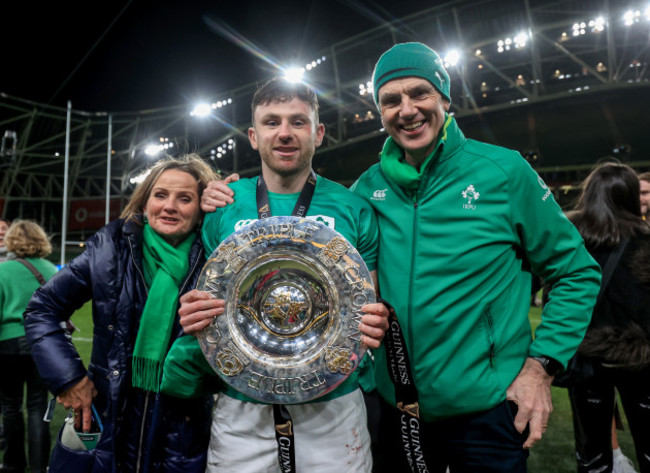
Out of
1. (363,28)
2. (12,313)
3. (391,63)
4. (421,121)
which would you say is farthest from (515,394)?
(363,28)

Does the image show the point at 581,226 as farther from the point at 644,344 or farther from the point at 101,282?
the point at 101,282

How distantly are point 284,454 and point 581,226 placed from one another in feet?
7.20

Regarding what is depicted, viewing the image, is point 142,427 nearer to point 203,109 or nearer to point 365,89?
point 365,89

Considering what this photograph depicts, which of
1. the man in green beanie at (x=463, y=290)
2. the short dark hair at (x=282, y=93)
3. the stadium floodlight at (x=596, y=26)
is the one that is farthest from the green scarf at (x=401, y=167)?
the stadium floodlight at (x=596, y=26)

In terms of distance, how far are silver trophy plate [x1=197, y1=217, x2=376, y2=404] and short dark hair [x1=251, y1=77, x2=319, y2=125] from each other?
64cm

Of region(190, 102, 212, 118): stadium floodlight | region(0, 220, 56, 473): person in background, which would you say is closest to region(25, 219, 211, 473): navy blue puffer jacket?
region(0, 220, 56, 473): person in background

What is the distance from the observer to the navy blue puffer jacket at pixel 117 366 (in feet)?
5.56

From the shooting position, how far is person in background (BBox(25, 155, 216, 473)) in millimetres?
1702

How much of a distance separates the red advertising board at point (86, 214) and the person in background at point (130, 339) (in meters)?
28.9

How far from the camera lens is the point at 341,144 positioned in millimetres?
18641

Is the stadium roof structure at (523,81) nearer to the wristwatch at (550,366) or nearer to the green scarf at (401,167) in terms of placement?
the green scarf at (401,167)

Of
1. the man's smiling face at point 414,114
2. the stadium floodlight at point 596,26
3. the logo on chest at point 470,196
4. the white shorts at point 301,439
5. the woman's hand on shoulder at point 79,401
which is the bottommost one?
the white shorts at point 301,439

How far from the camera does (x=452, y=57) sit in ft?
54.0

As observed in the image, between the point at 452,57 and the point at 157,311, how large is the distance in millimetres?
17546
